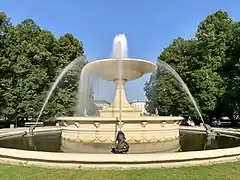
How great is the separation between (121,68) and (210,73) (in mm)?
18870

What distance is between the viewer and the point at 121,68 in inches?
634

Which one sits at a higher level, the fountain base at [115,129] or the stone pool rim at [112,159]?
the fountain base at [115,129]

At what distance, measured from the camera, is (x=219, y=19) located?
119ft

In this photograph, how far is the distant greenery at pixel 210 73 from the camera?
31.6 meters

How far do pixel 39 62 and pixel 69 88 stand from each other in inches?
178

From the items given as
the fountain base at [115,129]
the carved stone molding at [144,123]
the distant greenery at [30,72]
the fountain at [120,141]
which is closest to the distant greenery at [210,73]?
the distant greenery at [30,72]

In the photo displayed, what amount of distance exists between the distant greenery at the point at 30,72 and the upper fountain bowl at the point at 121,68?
16.2 m

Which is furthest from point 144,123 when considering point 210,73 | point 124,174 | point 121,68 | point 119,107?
point 210,73

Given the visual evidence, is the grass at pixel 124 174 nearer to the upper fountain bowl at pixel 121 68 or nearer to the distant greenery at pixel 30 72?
the upper fountain bowl at pixel 121 68

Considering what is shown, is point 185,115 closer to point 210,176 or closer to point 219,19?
point 219,19

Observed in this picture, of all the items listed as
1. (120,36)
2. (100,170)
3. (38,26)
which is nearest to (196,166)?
(100,170)

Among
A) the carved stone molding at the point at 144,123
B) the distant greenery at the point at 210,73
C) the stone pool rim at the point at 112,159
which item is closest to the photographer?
the stone pool rim at the point at 112,159

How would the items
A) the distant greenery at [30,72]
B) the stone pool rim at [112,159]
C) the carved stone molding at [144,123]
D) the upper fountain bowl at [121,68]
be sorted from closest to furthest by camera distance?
the stone pool rim at [112,159] < the carved stone molding at [144,123] < the upper fountain bowl at [121,68] < the distant greenery at [30,72]

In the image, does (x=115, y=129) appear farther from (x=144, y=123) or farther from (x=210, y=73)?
(x=210, y=73)
